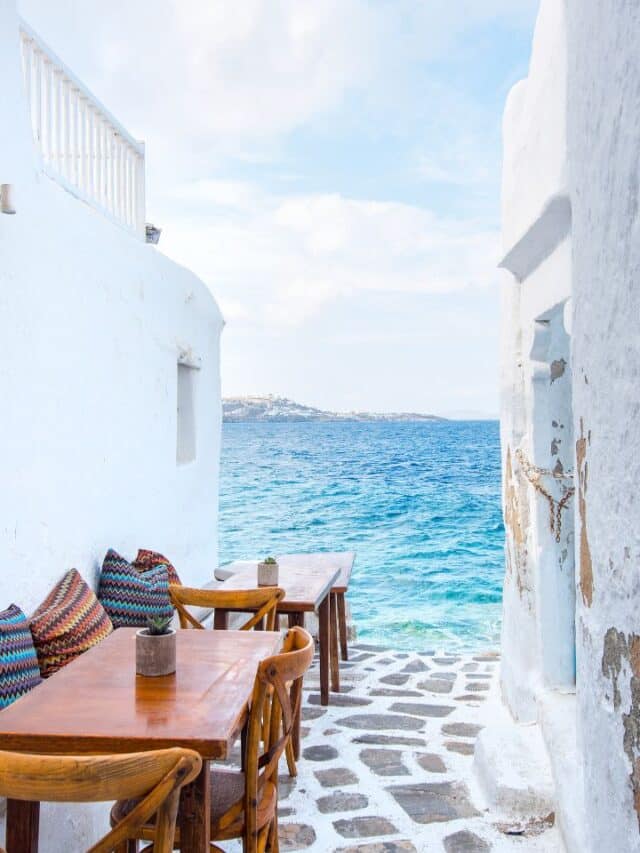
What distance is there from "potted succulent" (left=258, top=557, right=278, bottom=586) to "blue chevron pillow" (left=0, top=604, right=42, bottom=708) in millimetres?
1434

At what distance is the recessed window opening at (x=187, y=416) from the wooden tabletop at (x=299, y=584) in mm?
1790

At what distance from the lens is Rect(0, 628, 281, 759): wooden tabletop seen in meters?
2.22

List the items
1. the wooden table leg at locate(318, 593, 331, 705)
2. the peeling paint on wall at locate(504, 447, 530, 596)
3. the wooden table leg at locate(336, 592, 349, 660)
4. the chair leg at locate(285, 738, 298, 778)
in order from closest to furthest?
the chair leg at locate(285, 738, 298, 778) < the peeling paint on wall at locate(504, 447, 530, 596) < the wooden table leg at locate(318, 593, 331, 705) < the wooden table leg at locate(336, 592, 349, 660)

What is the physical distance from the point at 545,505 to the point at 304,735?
1.88 m

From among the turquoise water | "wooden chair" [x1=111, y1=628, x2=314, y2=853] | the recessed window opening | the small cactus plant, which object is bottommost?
the turquoise water

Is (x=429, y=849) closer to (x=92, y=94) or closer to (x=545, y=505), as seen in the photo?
(x=545, y=505)

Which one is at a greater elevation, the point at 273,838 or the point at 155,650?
the point at 155,650

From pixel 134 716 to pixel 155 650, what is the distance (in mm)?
374

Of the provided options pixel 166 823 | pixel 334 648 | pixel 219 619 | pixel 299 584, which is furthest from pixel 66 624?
pixel 334 648

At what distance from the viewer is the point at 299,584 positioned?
4961 mm

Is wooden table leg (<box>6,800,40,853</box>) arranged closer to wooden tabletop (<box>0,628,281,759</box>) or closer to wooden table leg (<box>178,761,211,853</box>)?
wooden tabletop (<box>0,628,281,759</box>)

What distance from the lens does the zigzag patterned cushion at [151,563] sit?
17.1 feet

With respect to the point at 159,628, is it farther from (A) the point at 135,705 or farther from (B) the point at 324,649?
(B) the point at 324,649

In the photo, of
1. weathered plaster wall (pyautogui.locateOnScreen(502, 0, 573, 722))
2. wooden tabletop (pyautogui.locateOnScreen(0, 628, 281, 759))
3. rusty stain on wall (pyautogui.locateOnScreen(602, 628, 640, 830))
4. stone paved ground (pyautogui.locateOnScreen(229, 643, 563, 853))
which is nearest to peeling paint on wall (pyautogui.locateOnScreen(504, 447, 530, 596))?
weathered plaster wall (pyautogui.locateOnScreen(502, 0, 573, 722))
